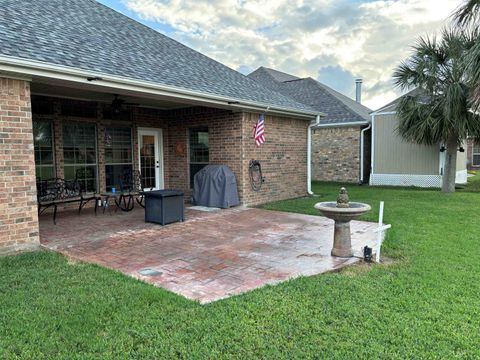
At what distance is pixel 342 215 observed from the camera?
14.5 ft

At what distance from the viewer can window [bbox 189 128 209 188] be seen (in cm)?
975

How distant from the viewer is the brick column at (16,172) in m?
4.68

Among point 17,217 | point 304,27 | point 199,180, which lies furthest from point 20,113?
point 304,27

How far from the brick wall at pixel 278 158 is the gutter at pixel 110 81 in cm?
93

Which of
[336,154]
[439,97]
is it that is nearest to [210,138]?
[439,97]

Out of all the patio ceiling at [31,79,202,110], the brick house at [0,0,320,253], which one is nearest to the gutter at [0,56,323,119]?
the brick house at [0,0,320,253]

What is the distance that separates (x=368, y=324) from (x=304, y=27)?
Result: 13662 millimetres

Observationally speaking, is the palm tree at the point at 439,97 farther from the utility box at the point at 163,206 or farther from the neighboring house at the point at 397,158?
the utility box at the point at 163,206

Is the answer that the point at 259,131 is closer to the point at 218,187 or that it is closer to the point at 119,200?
the point at 218,187

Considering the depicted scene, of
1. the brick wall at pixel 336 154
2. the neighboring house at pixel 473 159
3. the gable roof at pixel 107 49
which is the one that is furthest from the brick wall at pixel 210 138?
the neighboring house at pixel 473 159

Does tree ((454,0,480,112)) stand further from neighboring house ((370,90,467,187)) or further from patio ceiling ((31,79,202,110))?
patio ceiling ((31,79,202,110))

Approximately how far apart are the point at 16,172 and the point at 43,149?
353 centimetres

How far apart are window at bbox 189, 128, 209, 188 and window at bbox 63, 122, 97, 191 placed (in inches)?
103

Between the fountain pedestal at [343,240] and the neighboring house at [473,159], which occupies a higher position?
the neighboring house at [473,159]
